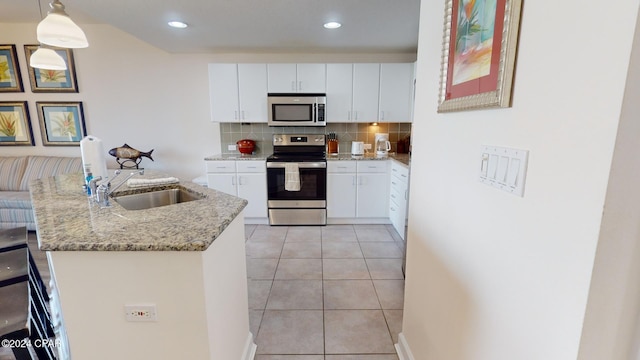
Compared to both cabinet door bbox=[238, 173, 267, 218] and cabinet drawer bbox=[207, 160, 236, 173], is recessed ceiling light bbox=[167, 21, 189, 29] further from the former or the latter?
cabinet door bbox=[238, 173, 267, 218]

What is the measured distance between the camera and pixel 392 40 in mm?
3406

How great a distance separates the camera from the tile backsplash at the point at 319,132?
414 centimetres

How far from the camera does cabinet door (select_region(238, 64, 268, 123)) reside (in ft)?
12.3

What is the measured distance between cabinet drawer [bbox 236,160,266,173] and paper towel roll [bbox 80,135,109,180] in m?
1.90

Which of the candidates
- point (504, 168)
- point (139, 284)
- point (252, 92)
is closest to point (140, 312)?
point (139, 284)

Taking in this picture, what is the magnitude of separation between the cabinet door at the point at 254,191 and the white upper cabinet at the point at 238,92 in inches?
30.8

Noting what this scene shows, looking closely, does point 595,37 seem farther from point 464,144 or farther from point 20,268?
point 20,268

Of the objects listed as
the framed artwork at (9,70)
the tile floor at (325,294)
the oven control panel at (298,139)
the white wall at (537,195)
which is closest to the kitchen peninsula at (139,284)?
the tile floor at (325,294)

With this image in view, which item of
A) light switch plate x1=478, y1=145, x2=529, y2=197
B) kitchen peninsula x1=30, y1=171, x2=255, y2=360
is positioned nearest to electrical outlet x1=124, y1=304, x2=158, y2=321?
kitchen peninsula x1=30, y1=171, x2=255, y2=360

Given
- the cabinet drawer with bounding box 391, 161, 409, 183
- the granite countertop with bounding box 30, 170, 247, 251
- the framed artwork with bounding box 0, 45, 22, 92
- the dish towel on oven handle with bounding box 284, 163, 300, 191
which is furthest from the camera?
the framed artwork with bounding box 0, 45, 22, 92

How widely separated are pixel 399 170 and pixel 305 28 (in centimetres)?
186

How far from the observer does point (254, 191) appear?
376cm

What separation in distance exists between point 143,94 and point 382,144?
341cm

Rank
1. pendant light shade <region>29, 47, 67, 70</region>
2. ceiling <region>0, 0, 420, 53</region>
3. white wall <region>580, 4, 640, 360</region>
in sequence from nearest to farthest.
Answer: white wall <region>580, 4, 640, 360</region>, pendant light shade <region>29, 47, 67, 70</region>, ceiling <region>0, 0, 420, 53</region>
